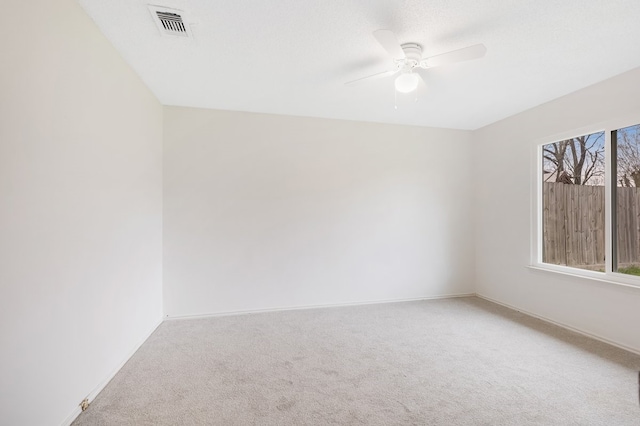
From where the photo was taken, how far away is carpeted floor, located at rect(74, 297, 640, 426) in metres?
1.80

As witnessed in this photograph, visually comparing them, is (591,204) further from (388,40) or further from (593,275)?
(388,40)

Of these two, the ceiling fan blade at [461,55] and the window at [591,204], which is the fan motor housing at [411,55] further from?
the window at [591,204]

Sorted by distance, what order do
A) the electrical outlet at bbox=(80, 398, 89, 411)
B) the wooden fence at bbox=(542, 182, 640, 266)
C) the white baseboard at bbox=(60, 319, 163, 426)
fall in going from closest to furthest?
the white baseboard at bbox=(60, 319, 163, 426) → the electrical outlet at bbox=(80, 398, 89, 411) → the wooden fence at bbox=(542, 182, 640, 266)

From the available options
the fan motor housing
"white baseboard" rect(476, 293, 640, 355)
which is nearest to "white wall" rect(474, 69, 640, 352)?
"white baseboard" rect(476, 293, 640, 355)

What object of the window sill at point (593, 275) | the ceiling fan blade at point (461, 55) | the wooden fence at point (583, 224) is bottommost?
the window sill at point (593, 275)

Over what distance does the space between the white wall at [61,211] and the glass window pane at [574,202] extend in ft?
14.5

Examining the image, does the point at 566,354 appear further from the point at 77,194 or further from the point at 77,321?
the point at 77,194

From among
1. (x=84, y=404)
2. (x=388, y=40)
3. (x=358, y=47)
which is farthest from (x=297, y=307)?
(x=388, y=40)

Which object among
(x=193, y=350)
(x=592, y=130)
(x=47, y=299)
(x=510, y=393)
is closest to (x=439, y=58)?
(x=592, y=130)

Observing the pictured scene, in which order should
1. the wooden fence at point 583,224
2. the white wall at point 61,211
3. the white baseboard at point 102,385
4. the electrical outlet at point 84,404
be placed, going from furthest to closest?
the wooden fence at point 583,224
the electrical outlet at point 84,404
the white baseboard at point 102,385
the white wall at point 61,211

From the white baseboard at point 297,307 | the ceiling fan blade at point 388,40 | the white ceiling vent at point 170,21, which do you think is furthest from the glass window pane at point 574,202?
the white ceiling vent at point 170,21

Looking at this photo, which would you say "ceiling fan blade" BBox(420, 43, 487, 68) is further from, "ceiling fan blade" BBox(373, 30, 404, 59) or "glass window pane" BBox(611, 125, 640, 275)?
"glass window pane" BBox(611, 125, 640, 275)

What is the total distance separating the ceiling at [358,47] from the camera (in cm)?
186

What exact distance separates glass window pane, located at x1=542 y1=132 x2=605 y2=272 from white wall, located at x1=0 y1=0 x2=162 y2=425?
4.42m
